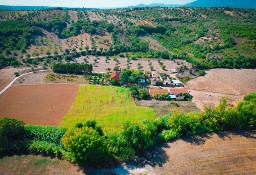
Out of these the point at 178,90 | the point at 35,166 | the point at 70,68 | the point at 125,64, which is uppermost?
the point at 70,68

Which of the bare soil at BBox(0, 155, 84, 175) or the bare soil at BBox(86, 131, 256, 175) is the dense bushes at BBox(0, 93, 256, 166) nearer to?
the bare soil at BBox(0, 155, 84, 175)

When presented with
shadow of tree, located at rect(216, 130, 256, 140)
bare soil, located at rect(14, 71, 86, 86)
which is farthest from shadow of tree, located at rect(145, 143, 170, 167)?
bare soil, located at rect(14, 71, 86, 86)

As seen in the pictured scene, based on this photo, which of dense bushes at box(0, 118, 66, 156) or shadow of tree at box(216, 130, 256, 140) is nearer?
dense bushes at box(0, 118, 66, 156)

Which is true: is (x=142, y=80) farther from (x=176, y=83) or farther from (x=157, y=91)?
(x=176, y=83)

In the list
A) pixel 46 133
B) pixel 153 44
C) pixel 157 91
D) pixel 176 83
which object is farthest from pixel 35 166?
pixel 153 44

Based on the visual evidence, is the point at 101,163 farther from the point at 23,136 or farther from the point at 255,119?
the point at 255,119

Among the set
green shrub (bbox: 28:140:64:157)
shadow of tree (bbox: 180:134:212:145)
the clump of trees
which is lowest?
shadow of tree (bbox: 180:134:212:145)

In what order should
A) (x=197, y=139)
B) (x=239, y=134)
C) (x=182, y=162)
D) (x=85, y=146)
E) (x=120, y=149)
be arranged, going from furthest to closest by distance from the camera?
(x=239, y=134)
(x=197, y=139)
(x=120, y=149)
(x=182, y=162)
(x=85, y=146)
